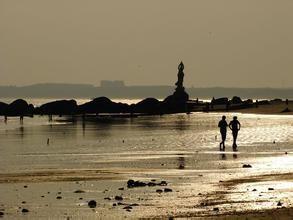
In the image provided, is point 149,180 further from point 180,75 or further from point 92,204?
point 180,75

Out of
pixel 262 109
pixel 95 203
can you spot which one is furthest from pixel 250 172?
pixel 262 109

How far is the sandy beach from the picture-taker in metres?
20.7

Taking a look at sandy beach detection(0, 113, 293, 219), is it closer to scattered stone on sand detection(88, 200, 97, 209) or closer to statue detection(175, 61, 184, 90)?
scattered stone on sand detection(88, 200, 97, 209)

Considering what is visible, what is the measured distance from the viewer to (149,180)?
27.7 m

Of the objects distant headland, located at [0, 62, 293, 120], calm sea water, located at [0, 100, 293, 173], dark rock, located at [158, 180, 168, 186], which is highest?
distant headland, located at [0, 62, 293, 120]

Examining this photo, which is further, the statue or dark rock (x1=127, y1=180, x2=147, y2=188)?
the statue

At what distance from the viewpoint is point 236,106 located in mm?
111750

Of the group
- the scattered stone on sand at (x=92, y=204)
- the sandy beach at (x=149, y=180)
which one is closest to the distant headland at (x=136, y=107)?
the sandy beach at (x=149, y=180)

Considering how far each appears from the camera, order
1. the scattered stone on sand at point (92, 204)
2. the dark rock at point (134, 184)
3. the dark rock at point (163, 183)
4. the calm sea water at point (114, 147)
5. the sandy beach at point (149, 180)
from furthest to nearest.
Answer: the calm sea water at point (114, 147) → the dark rock at point (163, 183) → the dark rock at point (134, 184) → the scattered stone on sand at point (92, 204) → the sandy beach at point (149, 180)

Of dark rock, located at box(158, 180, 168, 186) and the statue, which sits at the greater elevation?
the statue

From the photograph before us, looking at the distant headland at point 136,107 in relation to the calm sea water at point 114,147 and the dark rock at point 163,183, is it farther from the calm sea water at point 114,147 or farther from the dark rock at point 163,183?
the dark rock at point 163,183

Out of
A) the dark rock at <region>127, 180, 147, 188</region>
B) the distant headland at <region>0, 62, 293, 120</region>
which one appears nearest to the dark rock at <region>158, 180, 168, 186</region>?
the dark rock at <region>127, 180, 147, 188</region>

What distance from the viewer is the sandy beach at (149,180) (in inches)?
816

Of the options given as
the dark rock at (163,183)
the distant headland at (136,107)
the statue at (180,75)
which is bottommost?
the dark rock at (163,183)
